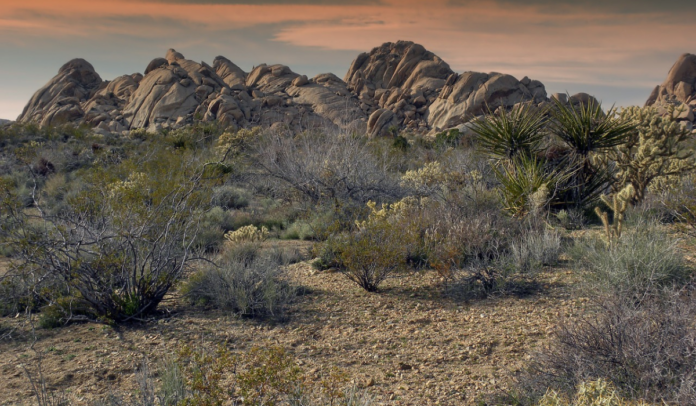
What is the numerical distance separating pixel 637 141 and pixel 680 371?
846 centimetres

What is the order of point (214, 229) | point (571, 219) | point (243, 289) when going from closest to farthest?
point (243, 289), point (571, 219), point (214, 229)

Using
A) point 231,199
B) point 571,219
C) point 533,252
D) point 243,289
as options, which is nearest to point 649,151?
point 571,219

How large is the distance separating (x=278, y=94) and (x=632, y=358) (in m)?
69.1

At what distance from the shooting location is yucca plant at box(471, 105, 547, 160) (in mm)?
10359

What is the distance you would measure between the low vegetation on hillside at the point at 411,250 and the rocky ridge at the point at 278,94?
3817 centimetres

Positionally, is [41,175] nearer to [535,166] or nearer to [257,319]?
[257,319]

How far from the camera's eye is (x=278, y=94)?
69.2 m

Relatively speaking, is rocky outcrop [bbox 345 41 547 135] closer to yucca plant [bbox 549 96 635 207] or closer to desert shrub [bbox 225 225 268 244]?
yucca plant [bbox 549 96 635 207]

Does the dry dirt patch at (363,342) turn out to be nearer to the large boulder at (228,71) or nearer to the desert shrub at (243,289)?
the desert shrub at (243,289)

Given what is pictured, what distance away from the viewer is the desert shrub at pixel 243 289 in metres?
6.02

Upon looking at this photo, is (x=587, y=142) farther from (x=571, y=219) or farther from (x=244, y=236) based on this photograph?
(x=244, y=236)

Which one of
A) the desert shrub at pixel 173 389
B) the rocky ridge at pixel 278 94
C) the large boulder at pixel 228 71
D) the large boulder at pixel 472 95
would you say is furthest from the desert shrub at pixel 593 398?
the large boulder at pixel 228 71

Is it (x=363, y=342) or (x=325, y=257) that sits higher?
(x=325, y=257)

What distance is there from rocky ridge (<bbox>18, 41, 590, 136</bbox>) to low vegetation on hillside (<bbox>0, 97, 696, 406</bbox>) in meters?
38.2
